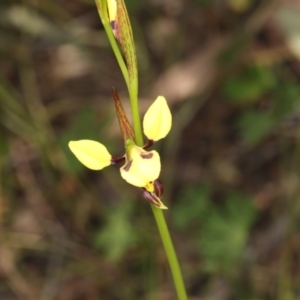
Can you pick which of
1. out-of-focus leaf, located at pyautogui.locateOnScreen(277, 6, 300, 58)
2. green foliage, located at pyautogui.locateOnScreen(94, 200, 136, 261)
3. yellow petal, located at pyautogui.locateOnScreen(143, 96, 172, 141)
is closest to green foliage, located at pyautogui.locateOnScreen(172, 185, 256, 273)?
green foliage, located at pyautogui.locateOnScreen(94, 200, 136, 261)

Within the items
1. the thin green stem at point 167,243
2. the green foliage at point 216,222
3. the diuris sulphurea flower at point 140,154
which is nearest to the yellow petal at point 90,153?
the diuris sulphurea flower at point 140,154

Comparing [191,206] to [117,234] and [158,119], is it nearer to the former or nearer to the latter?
[117,234]

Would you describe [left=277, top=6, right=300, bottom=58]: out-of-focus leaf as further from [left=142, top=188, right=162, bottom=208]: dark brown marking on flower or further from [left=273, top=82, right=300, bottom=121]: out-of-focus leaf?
[left=142, top=188, right=162, bottom=208]: dark brown marking on flower

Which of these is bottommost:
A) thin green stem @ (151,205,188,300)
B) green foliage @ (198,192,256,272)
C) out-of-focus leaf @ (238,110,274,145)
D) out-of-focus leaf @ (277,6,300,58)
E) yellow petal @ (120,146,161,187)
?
thin green stem @ (151,205,188,300)

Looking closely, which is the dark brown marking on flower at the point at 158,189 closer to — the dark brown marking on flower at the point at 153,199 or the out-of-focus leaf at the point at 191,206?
the dark brown marking on flower at the point at 153,199

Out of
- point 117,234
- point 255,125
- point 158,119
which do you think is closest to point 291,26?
point 255,125

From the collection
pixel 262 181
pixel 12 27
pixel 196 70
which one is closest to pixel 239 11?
pixel 196 70

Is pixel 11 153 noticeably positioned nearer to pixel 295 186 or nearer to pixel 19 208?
pixel 19 208

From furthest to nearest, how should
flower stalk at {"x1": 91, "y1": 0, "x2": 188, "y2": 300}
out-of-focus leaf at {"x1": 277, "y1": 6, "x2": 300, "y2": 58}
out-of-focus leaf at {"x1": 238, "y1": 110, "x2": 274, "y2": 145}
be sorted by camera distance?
out-of-focus leaf at {"x1": 238, "y1": 110, "x2": 274, "y2": 145} → out-of-focus leaf at {"x1": 277, "y1": 6, "x2": 300, "y2": 58} → flower stalk at {"x1": 91, "y1": 0, "x2": 188, "y2": 300}
